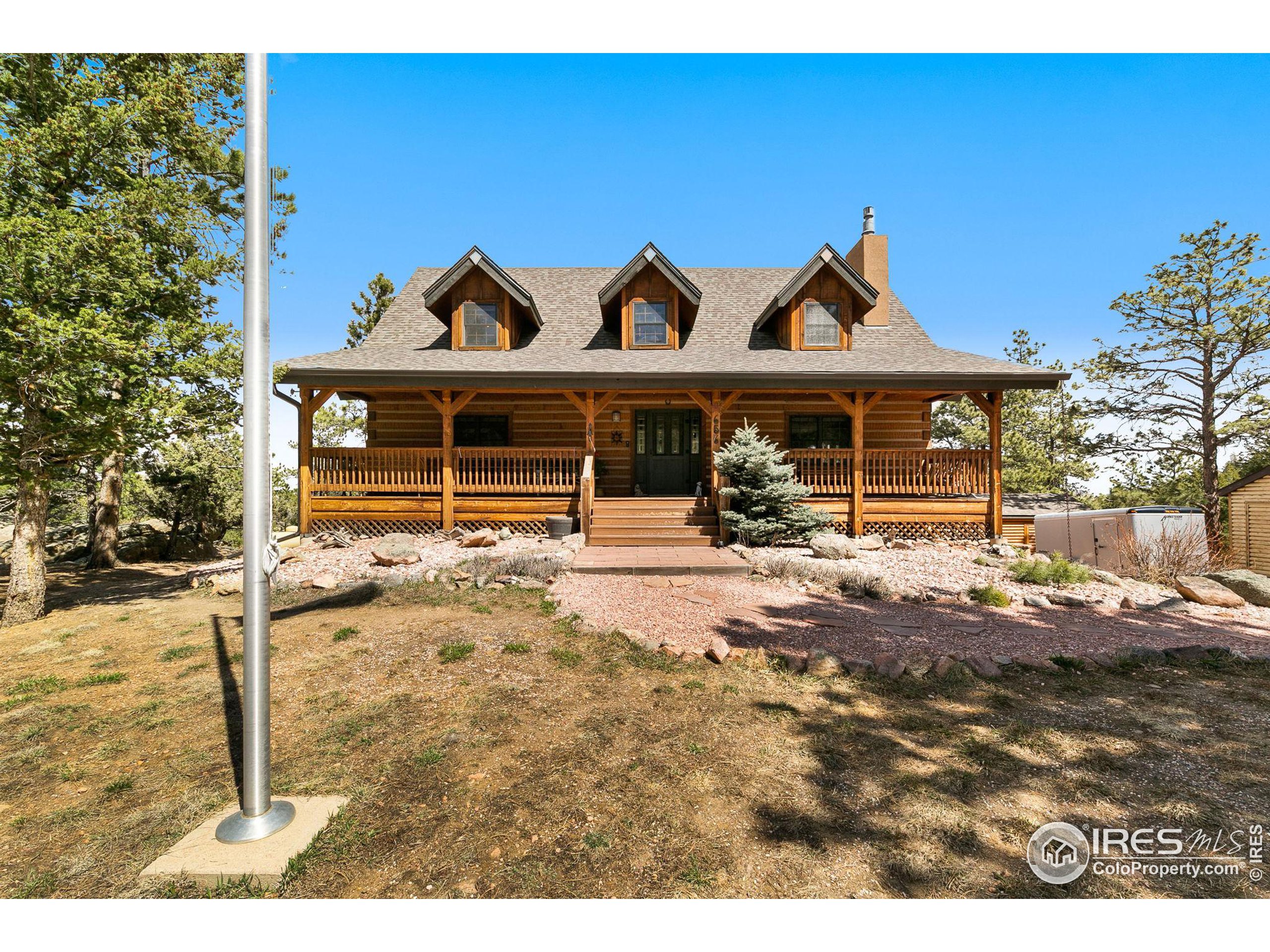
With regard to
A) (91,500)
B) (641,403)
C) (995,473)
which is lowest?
(91,500)

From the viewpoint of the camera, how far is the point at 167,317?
7.73 m

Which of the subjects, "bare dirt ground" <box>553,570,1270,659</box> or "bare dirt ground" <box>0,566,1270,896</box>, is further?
"bare dirt ground" <box>553,570,1270,659</box>

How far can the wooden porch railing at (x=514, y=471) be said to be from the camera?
38.9 feet

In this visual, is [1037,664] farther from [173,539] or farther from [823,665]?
[173,539]

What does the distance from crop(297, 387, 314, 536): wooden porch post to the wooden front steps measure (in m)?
6.74

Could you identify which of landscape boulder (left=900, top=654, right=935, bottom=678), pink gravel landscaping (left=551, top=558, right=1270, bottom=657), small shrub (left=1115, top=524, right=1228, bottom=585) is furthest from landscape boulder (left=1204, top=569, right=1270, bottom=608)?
landscape boulder (left=900, top=654, right=935, bottom=678)

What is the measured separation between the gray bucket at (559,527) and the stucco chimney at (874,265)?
11550 millimetres

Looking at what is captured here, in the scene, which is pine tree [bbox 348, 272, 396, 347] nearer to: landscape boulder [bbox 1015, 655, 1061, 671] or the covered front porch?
the covered front porch

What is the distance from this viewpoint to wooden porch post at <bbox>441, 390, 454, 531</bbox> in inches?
457

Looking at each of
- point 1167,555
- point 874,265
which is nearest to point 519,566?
point 1167,555

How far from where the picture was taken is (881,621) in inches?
→ 242

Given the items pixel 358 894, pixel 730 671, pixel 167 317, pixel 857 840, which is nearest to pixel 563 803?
pixel 358 894

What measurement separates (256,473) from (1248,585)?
12.9m

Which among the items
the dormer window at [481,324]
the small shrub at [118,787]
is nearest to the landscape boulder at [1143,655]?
the small shrub at [118,787]
